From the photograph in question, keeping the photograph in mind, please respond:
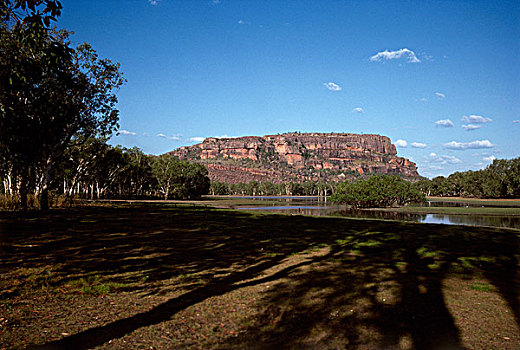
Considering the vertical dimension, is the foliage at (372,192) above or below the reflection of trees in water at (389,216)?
above

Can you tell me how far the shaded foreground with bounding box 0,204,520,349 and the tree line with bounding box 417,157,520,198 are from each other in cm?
10648

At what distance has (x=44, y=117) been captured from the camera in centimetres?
2209

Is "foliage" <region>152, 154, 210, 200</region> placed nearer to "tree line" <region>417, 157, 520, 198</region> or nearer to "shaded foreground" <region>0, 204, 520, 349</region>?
"shaded foreground" <region>0, 204, 520, 349</region>

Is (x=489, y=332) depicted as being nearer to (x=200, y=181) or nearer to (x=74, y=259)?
(x=74, y=259)

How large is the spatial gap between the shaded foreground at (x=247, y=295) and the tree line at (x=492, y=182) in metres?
106

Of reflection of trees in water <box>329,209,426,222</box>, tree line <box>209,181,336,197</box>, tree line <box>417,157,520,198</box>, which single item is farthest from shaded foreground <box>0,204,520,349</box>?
tree line <box>209,181,336,197</box>

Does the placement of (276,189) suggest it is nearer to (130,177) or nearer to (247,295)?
(130,177)

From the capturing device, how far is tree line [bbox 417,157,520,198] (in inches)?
3882

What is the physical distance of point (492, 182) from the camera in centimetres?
10119

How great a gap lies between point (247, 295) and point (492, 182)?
11647 cm

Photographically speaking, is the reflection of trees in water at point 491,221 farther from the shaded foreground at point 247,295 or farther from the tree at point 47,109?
the tree at point 47,109

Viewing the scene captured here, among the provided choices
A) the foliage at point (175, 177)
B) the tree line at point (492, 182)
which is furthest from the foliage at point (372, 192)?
the tree line at point (492, 182)

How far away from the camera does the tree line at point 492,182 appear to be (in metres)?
98.6

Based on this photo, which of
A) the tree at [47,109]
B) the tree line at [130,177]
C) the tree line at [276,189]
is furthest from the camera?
the tree line at [276,189]
